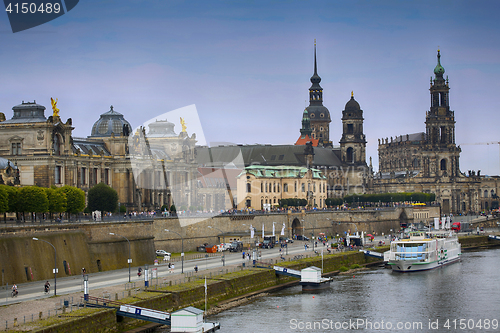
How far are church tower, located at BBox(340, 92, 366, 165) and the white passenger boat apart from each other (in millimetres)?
88449

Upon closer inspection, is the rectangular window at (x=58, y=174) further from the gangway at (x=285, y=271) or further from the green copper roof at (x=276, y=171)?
the green copper roof at (x=276, y=171)

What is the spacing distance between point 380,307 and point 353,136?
127m

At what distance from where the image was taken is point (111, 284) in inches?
2333

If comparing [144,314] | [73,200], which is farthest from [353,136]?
[144,314]

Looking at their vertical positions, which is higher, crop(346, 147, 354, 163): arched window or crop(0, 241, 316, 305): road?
crop(346, 147, 354, 163): arched window

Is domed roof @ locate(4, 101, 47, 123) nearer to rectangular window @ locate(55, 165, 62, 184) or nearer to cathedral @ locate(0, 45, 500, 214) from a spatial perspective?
cathedral @ locate(0, 45, 500, 214)

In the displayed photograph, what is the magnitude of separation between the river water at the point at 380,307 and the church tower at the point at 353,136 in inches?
4120

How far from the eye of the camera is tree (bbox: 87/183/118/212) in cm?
8600

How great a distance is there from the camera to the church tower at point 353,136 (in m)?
186

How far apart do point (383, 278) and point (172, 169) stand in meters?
43.3

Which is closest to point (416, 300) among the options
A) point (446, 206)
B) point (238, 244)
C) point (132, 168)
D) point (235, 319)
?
point (235, 319)

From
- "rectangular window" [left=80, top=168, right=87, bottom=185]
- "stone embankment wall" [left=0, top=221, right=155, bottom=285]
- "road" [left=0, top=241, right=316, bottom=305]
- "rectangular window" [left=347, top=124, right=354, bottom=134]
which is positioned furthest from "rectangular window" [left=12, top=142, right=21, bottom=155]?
"rectangular window" [left=347, top=124, right=354, bottom=134]

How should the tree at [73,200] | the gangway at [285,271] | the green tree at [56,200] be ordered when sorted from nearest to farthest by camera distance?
the gangway at [285,271]
the green tree at [56,200]
the tree at [73,200]

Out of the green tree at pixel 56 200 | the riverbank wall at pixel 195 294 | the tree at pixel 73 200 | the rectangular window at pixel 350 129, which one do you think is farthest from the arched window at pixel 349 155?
the green tree at pixel 56 200
